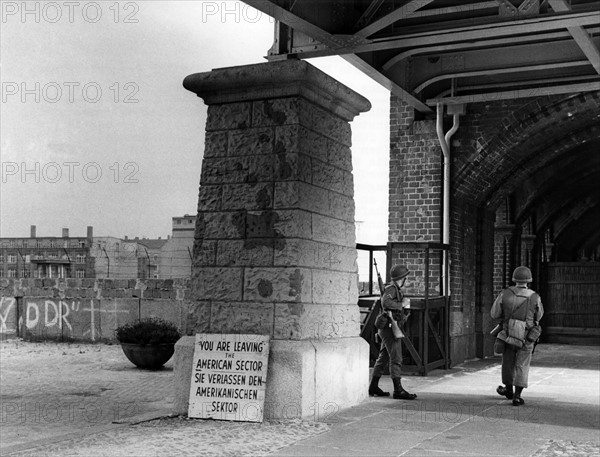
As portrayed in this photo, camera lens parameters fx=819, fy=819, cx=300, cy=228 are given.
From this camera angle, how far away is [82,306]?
2116 centimetres

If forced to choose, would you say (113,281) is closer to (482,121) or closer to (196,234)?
(482,121)

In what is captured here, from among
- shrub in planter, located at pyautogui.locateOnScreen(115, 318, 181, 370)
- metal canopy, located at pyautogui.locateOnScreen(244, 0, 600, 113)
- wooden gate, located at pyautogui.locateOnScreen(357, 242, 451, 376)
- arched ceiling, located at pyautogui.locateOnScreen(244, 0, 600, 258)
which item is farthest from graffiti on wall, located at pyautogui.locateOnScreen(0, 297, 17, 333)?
metal canopy, located at pyautogui.locateOnScreen(244, 0, 600, 113)

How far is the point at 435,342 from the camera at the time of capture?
13.8 m

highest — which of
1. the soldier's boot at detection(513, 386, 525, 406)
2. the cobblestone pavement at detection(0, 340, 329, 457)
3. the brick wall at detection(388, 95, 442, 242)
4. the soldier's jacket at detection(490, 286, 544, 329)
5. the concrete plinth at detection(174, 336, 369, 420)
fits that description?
the brick wall at detection(388, 95, 442, 242)

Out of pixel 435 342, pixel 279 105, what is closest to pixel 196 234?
pixel 279 105

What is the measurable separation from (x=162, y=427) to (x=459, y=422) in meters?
2.93

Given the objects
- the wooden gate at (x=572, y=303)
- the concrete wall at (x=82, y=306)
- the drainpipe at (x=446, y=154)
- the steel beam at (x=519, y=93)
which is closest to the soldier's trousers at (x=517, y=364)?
the drainpipe at (x=446, y=154)

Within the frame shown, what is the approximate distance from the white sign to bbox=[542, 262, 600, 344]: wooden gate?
16003 mm

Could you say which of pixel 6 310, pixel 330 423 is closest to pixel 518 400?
pixel 330 423

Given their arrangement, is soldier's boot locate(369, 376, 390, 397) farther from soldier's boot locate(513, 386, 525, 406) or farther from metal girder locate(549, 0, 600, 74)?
metal girder locate(549, 0, 600, 74)

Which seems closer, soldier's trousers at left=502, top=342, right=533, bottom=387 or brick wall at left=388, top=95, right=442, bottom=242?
soldier's trousers at left=502, top=342, right=533, bottom=387

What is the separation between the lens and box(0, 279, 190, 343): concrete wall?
2045cm

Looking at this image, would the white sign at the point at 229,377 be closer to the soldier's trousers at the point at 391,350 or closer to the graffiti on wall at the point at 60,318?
the soldier's trousers at the point at 391,350

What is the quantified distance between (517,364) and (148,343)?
7.40m
